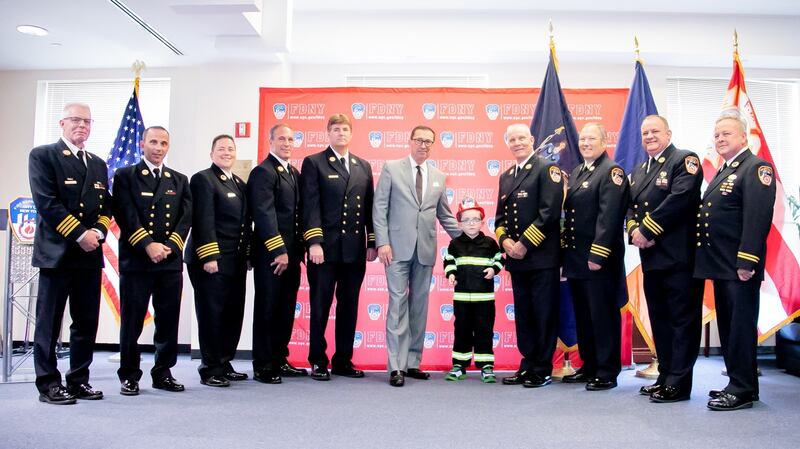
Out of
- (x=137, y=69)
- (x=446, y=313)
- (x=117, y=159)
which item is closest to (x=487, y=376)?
(x=446, y=313)

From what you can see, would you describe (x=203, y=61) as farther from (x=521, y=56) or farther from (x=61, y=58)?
(x=521, y=56)

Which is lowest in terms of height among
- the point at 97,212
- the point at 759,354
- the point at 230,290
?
the point at 759,354

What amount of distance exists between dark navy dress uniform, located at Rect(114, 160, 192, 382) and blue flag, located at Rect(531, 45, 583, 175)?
2809 millimetres

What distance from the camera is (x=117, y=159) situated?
568 centimetres

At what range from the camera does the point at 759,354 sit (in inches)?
231

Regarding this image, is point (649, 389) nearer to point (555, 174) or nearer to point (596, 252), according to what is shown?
point (596, 252)

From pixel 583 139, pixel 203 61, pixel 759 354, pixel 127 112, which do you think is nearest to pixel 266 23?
pixel 203 61

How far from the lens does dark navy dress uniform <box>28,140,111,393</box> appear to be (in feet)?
11.0

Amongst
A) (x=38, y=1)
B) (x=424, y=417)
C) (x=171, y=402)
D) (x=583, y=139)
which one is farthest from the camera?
(x=38, y=1)

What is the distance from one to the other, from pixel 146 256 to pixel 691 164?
3.35 m

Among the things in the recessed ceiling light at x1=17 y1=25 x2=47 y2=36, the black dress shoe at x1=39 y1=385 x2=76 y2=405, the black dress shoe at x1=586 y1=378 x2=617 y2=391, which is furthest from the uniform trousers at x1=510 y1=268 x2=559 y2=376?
the recessed ceiling light at x1=17 y1=25 x2=47 y2=36

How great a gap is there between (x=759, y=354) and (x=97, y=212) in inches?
237

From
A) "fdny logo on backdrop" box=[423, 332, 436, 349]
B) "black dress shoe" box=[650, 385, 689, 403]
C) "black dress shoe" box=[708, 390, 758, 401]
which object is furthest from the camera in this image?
"fdny logo on backdrop" box=[423, 332, 436, 349]

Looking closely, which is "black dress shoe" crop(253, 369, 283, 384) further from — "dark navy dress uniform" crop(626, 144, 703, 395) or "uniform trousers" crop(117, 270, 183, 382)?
"dark navy dress uniform" crop(626, 144, 703, 395)
